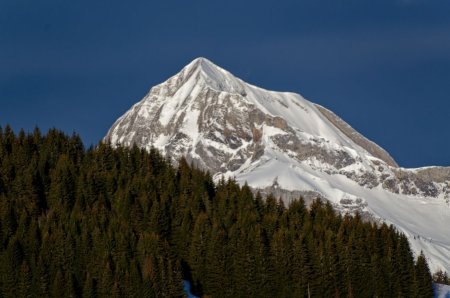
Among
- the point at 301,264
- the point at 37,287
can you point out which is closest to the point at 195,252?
the point at 301,264

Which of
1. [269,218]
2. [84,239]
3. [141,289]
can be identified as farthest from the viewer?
[269,218]

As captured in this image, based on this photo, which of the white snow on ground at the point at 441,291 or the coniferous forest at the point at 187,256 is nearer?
the coniferous forest at the point at 187,256

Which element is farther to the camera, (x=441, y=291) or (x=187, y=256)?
(x=441, y=291)

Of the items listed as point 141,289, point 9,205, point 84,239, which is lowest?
point 141,289

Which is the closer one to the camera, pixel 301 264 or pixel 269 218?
A: pixel 301 264

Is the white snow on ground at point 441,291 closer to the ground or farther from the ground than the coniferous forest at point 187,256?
closer to the ground

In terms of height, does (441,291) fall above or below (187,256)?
below

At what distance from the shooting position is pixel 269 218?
19450cm

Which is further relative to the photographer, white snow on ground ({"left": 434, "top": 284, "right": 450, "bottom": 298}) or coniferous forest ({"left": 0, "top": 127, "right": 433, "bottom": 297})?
white snow on ground ({"left": 434, "top": 284, "right": 450, "bottom": 298})

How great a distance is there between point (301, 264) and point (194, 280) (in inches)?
687

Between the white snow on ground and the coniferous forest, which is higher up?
the coniferous forest

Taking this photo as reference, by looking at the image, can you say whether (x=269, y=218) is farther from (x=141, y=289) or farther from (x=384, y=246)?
(x=141, y=289)

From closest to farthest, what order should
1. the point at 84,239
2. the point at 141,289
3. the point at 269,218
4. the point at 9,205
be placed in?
1. the point at 141,289
2. the point at 84,239
3. the point at 9,205
4. the point at 269,218

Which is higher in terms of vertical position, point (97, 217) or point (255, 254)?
point (97, 217)
